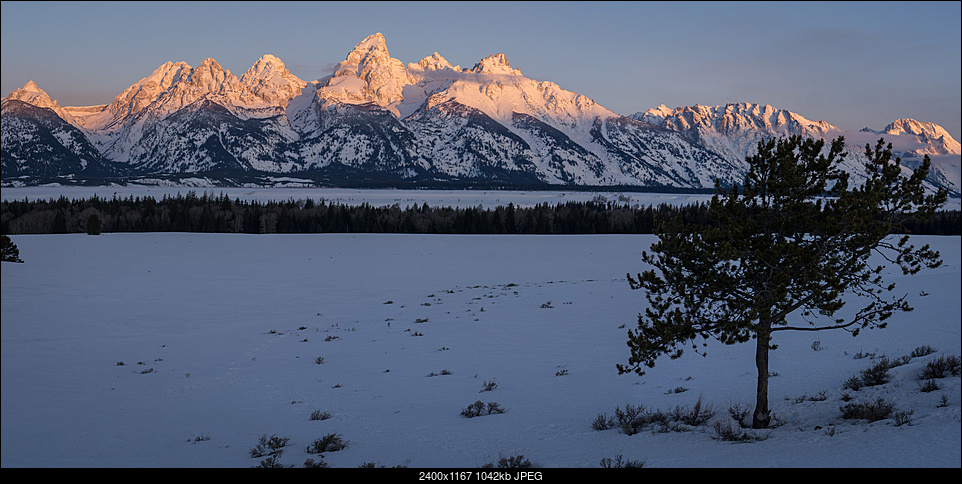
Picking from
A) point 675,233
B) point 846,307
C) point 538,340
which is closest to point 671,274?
point 675,233

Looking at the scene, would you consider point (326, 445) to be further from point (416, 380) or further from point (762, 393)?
point (762, 393)

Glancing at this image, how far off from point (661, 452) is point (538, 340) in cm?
1407

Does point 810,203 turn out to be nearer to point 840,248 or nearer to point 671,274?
point 840,248

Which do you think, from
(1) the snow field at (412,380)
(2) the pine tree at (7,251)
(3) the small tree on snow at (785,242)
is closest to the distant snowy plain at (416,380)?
(1) the snow field at (412,380)

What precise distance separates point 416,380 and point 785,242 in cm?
1215

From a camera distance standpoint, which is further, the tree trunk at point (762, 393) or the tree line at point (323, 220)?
the tree line at point (323, 220)

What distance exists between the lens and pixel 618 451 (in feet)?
38.6

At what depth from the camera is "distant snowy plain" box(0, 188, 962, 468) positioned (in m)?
11.9

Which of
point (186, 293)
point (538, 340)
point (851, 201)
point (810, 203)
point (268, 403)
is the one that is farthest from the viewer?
point (186, 293)

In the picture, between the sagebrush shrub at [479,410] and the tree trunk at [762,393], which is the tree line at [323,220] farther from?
the tree trunk at [762,393]

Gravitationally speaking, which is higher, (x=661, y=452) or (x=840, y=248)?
(x=840, y=248)

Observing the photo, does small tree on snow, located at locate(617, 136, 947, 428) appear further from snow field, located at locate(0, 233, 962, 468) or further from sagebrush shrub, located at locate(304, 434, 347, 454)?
sagebrush shrub, located at locate(304, 434, 347, 454)

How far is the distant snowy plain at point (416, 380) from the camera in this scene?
11867 millimetres

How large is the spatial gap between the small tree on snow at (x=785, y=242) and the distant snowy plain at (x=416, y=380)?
216 cm
